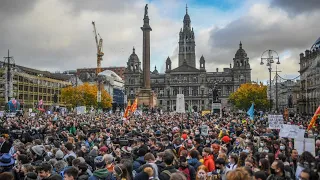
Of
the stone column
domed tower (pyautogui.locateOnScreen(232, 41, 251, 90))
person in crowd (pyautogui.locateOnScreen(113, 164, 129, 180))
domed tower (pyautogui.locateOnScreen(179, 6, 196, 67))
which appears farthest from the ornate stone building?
person in crowd (pyautogui.locateOnScreen(113, 164, 129, 180))

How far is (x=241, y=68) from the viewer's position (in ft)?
495

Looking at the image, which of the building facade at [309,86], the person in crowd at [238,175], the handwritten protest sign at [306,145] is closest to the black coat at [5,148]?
the person in crowd at [238,175]

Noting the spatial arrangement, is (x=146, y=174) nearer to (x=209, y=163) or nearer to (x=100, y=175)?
(x=100, y=175)

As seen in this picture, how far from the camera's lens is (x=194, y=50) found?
18038 centimetres

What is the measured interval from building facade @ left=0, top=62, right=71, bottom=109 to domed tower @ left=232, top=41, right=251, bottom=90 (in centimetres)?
6943

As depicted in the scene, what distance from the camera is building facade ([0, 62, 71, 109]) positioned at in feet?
287

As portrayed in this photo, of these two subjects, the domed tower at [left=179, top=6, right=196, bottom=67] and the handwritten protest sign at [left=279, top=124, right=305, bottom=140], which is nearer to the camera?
the handwritten protest sign at [left=279, top=124, right=305, bottom=140]

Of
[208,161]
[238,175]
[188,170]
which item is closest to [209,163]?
[208,161]

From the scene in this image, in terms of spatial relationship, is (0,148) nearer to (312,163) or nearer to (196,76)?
(312,163)

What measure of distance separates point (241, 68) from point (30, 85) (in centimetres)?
8527

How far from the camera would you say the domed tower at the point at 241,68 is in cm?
15025

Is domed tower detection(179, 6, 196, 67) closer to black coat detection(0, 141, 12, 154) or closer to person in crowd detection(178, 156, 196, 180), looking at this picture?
black coat detection(0, 141, 12, 154)

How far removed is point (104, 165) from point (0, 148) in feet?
19.5

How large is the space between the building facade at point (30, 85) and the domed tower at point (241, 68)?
69430 mm
